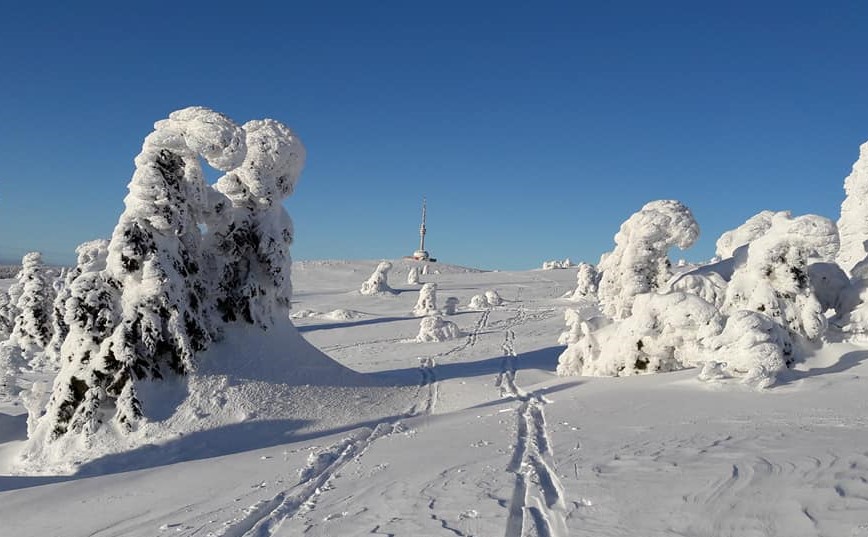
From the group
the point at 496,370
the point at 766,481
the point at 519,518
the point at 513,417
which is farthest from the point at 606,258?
the point at 519,518

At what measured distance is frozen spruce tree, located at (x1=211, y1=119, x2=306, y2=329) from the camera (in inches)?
568

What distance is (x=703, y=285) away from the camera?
55.2 feet

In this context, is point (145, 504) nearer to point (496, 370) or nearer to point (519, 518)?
point (519, 518)

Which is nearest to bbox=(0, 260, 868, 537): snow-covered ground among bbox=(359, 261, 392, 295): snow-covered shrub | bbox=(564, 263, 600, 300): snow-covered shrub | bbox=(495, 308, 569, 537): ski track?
bbox=(495, 308, 569, 537): ski track

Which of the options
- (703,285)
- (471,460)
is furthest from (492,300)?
(471,460)

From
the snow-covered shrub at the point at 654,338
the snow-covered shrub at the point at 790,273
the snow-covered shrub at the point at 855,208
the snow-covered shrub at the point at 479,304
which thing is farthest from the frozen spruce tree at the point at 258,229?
the snow-covered shrub at the point at 479,304

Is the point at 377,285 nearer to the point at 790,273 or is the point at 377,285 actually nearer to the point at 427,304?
the point at 427,304

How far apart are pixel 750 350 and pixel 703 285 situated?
4.86 meters

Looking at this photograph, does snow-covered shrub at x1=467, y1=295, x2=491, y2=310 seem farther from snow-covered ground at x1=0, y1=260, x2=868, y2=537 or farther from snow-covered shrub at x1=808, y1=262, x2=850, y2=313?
snow-covered shrub at x1=808, y1=262, x2=850, y2=313

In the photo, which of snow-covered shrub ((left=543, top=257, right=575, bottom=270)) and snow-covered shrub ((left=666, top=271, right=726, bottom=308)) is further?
snow-covered shrub ((left=543, top=257, right=575, bottom=270))

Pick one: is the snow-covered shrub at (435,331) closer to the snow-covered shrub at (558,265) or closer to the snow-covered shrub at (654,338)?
the snow-covered shrub at (654,338)

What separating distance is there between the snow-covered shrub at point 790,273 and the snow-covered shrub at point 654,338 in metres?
1.26

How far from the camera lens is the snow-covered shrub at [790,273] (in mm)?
13898

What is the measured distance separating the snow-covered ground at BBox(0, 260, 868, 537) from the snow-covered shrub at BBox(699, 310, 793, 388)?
362 mm
